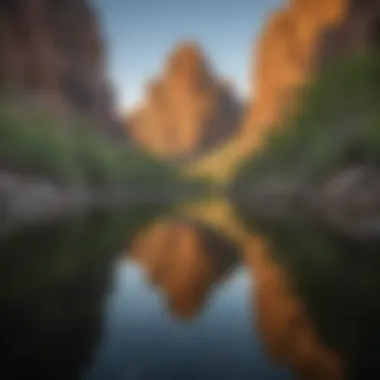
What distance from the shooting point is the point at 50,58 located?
5.73 m

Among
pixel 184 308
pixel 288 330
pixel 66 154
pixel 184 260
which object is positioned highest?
pixel 66 154

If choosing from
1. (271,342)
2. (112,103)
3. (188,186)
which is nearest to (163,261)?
(271,342)

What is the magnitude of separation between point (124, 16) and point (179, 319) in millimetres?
3834

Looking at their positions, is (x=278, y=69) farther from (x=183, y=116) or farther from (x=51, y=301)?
(x=51, y=301)

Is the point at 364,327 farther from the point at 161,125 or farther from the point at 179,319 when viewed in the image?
the point at 161,125

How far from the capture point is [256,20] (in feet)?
16.0

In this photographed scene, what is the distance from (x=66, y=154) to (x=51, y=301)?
469cm

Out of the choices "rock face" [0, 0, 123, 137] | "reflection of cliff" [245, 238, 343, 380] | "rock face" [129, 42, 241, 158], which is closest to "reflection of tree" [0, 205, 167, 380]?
"reflection of cliff" [245, 238, 343, 380]

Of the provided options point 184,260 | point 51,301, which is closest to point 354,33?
point 184,260

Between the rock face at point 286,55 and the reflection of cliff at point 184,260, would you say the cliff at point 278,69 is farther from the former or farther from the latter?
the reflection of cliff at point 184,260

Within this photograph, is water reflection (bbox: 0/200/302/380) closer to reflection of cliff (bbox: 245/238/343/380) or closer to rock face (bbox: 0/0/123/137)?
reflection of cliff (bbox: 245/238/343/380)

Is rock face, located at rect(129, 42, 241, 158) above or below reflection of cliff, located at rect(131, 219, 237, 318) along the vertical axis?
above

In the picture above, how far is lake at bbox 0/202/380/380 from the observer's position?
121 centimetres

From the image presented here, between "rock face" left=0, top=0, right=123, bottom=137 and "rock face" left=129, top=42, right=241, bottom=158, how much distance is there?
0.32 meters
